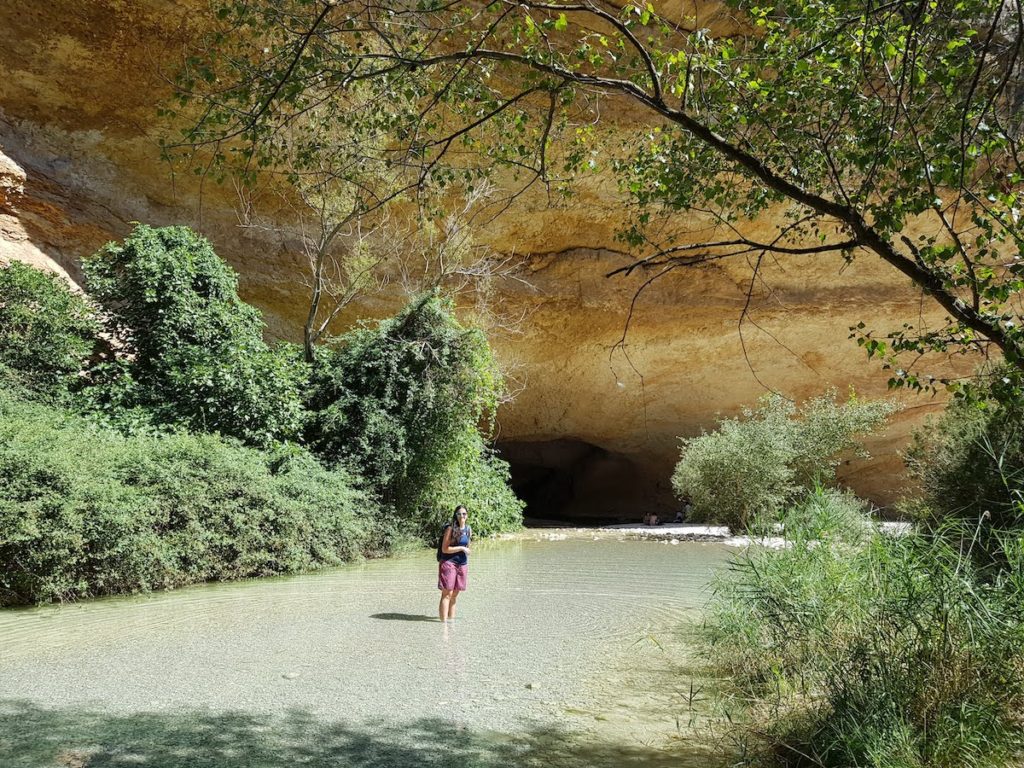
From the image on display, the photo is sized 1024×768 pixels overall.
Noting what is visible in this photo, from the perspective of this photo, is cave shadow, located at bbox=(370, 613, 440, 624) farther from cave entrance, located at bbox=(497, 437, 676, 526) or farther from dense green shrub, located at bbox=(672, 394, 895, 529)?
cave entrance, located at bbox=(497, 437, 676, 526)

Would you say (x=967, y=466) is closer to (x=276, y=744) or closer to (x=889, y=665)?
(x=889, y=665)

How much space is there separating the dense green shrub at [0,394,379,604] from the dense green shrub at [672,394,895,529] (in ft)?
29.6

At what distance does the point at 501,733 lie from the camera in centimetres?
413

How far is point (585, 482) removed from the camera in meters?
32.7

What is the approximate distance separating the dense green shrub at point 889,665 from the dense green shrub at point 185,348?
411 inches

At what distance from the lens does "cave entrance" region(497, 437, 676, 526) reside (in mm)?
29891

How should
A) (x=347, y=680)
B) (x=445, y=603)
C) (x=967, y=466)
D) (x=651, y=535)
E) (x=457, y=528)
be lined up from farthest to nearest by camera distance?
(x=651, y=535)
(x=967, y=466)
(x=457, y=528)
(x=445, y=603)
(x=347, y=680)

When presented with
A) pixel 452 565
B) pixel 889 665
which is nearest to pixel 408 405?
pixel 452 565

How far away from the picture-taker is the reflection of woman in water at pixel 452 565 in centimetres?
748

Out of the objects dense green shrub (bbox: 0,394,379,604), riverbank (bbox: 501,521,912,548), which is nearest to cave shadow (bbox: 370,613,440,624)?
dense green shrub (bbox: 0,394,379,604)

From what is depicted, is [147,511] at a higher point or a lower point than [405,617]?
higher

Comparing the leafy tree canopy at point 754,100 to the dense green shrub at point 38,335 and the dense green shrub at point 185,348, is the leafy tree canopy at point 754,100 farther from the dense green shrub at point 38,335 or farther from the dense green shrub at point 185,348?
the dense green shrub at point 38,335

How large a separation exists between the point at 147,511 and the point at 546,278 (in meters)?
14.1

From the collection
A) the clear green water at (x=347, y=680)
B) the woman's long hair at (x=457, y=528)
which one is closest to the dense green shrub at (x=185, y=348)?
the clear green water at (x=347, y=680)
